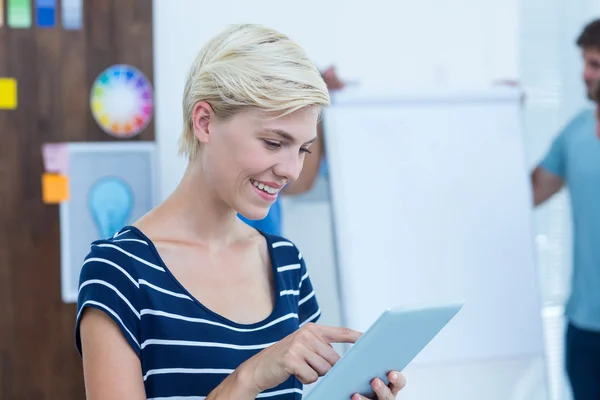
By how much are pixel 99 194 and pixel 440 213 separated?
1.08 metres

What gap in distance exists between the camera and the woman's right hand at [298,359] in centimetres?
82

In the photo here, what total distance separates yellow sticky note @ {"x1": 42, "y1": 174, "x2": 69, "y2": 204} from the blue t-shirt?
1.57 meters

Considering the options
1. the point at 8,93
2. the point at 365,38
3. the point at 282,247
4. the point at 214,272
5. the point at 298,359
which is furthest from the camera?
the point at 365,38

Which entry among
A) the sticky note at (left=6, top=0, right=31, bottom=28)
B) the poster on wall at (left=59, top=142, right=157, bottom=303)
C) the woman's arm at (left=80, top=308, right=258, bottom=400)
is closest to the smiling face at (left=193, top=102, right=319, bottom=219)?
the woman's arm at (left=80, top=308, right=258, bottom=400)

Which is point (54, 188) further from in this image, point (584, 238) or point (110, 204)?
point (584, 238)

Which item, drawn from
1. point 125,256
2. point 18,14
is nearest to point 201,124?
point 125,256

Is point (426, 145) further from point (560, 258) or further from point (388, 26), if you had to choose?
point (560, 258)

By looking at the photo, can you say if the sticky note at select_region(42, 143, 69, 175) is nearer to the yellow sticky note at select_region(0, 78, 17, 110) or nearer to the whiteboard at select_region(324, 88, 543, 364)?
the yellow sticky note at select_region(0, 78, 17, 110)

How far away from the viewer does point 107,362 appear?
0.87 metres

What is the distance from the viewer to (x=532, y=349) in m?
2.19

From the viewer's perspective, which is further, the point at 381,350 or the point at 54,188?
the point at 54,188

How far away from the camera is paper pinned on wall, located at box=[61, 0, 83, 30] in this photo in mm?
2338

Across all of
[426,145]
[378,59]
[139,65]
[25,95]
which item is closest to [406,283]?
[426,145]

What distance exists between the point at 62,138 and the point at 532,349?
61.9 inches
